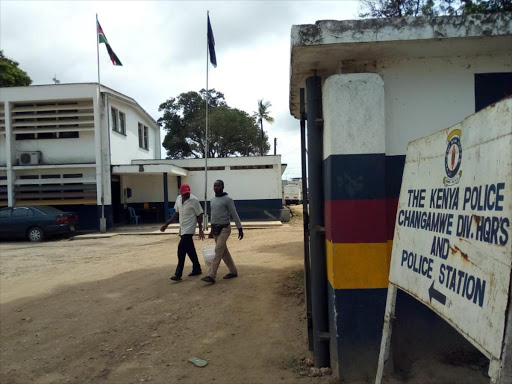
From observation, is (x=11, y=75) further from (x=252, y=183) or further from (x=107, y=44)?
(x=252, y=183)

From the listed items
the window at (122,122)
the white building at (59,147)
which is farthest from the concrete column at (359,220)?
the window at (122,122)

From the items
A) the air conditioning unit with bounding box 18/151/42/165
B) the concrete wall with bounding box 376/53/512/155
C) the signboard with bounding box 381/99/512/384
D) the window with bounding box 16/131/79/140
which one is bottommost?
the signboard with bounding box 381/99/512/384

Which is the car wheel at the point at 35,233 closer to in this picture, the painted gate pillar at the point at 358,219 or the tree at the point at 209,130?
the painted gate pillar at the point at 358,219

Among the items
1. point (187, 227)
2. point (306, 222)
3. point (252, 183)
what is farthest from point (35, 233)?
point (306, 222)

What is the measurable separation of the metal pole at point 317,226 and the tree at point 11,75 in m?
27.5

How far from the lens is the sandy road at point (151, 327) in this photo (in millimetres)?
4105

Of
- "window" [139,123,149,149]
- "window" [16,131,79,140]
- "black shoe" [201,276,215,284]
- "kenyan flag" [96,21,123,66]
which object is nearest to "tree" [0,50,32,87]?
"window" [139,123,149,149]

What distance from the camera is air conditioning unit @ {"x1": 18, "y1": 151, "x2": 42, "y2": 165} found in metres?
18.0

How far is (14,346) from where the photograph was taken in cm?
496

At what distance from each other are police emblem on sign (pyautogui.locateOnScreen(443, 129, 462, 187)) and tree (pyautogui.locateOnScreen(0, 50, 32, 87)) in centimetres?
2912

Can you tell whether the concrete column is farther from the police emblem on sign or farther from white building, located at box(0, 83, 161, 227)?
white building, located at box(0, 83, 161, 227)

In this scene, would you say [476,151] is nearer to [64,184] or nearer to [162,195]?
[64,184]

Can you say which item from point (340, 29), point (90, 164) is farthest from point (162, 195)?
point (340, 29)

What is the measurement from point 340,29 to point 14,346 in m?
4.88
